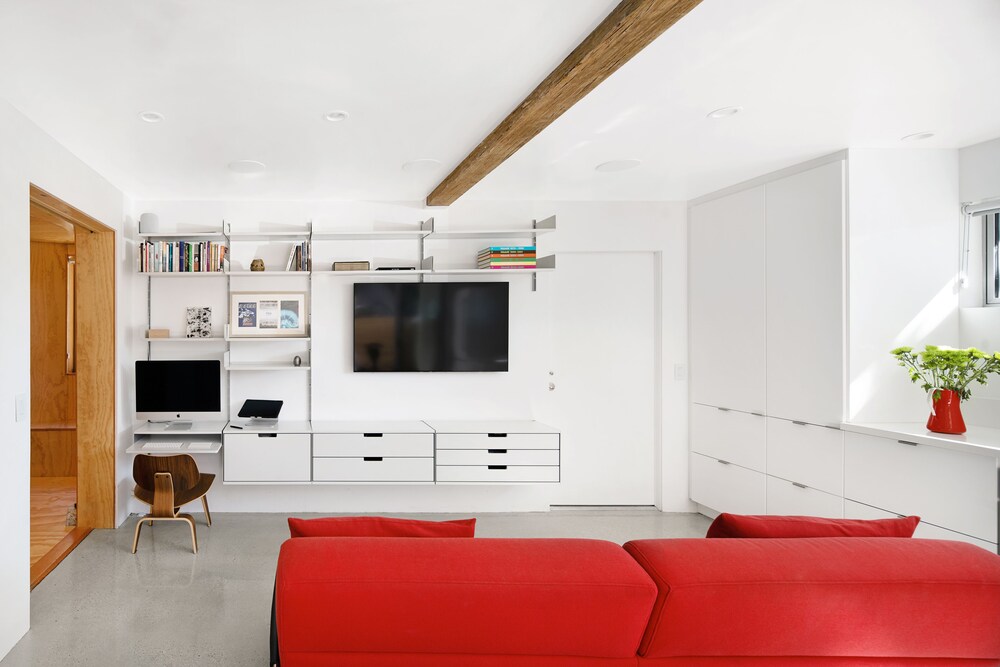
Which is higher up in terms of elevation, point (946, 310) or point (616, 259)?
point (616, 259)

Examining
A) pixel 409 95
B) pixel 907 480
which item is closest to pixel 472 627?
pixel 409 95

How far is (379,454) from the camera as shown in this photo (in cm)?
403

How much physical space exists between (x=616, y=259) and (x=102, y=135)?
11.2 feet

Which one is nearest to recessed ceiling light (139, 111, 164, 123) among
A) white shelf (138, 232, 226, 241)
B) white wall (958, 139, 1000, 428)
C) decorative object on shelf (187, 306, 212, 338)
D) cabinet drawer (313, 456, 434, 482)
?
white shelf (138, 232, 226, 241)

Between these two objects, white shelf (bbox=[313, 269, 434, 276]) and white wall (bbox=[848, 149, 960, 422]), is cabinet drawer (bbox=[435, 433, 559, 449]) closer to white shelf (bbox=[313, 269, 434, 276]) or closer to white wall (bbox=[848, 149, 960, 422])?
white shelf (bbox=[313, 269, 434, 276])

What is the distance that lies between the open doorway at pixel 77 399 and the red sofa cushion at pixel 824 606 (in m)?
3.34

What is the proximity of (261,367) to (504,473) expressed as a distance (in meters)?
1.94

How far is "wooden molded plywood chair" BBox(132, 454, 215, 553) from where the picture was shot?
3.51m

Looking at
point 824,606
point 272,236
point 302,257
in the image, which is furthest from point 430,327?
point 824,606

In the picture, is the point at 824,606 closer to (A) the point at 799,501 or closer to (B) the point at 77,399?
(A) the point at 799,501

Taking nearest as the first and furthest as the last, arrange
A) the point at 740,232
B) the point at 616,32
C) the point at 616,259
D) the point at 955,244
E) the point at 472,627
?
the point at 472,627 < the point at 616,32 < the point at 955,244 < the point at 740,232 < the point at 616,259

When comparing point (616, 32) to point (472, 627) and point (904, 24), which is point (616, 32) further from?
point (472, 627)

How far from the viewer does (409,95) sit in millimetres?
2529

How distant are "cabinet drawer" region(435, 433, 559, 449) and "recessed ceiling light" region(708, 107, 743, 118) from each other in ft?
7.41
